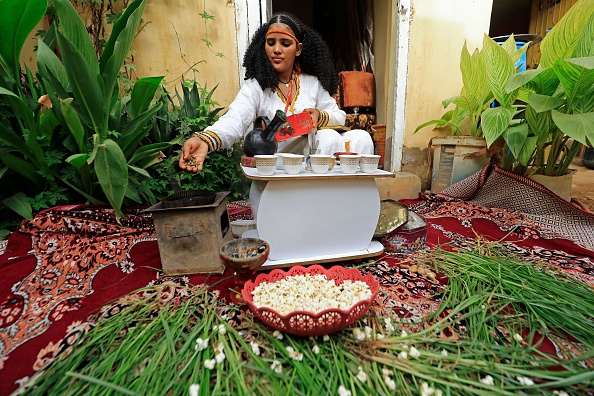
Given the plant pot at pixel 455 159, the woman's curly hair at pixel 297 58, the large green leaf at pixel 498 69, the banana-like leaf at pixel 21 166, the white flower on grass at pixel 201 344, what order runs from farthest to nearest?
the plant pot at pixel 455 159 < the large green leaf at pixel 498 69 < the woman's curly hair at pixel 297 58 < the banana-like leaf at pixel 21 166 < the white flower on grass at pixel 201 344

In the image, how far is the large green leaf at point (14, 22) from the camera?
3.30ft

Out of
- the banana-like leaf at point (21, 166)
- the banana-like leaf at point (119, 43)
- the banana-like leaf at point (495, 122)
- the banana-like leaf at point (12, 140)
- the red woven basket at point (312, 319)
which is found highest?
the banana-like leaf at point (119, 43)

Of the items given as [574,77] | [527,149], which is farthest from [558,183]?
[574,77]

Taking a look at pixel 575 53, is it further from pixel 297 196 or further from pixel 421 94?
pixel 297 196

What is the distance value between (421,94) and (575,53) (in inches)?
35.9

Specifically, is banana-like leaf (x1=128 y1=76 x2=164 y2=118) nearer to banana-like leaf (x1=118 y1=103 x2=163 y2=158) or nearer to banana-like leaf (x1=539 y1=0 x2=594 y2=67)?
banana-like leaf (x1=118 y1=103 x2=163 y2=158)

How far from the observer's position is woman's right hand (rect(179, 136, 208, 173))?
40.3 inches

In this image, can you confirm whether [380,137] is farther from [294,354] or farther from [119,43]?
[294,354]

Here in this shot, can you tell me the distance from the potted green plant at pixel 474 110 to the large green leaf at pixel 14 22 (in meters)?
2.21

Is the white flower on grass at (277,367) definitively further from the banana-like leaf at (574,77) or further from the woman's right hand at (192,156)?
the banana-like leaf at (574,77)

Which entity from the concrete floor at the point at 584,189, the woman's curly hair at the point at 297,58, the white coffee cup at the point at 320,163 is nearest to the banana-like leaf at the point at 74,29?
the woman's curly hair at the point at 297,58

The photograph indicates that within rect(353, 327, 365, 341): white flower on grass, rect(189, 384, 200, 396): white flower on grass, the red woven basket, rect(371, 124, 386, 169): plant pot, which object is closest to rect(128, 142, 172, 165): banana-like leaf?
the red woven basket

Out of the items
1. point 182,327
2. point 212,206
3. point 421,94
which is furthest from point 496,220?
point 182,327

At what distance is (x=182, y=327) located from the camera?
26.9 inches
